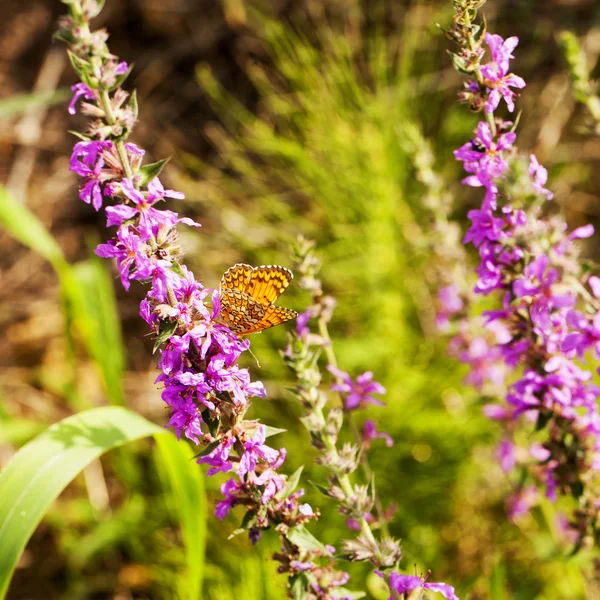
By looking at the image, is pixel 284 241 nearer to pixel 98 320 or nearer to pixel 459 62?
pixel 98 320

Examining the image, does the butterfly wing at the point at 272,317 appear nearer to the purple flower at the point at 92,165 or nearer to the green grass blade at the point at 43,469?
the purple flower at the point at 92,165

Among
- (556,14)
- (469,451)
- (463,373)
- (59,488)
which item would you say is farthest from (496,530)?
(556,14)

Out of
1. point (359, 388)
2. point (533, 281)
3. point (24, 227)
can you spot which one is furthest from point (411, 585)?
point (24, 227)

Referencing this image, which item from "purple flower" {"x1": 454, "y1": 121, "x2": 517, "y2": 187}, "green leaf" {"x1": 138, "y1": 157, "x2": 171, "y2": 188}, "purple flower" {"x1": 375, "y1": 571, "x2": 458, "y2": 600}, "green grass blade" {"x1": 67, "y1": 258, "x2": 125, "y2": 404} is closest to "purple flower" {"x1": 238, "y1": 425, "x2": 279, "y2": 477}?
"purple flower" {"x1": 375, "y1": 571, "x2": 458, "y2": 600}

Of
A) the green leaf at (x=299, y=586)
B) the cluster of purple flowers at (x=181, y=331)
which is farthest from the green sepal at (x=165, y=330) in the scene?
the green leaf at (x=299, y=586)

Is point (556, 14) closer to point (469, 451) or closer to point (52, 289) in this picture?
point (469, 451)

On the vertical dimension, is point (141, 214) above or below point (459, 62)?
below
